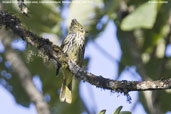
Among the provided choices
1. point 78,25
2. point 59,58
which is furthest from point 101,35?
point 59,58

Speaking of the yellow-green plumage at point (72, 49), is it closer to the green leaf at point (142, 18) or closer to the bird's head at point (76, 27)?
the bird's head at point (76, 27)

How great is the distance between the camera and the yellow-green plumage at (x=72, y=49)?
4602 mm

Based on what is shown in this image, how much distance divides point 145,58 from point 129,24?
1.17m

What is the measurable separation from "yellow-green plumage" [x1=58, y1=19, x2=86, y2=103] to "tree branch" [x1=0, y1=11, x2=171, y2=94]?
4.32 ft

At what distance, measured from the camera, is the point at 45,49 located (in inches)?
124

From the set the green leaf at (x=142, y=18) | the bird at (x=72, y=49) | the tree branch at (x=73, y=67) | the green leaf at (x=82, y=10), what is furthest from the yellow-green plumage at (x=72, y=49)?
the tree branch at (x=73, y=67)

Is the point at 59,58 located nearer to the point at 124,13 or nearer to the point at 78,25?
the point at 78,25

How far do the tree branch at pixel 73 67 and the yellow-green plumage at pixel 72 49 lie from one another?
1317 millimetres

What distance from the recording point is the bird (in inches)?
181

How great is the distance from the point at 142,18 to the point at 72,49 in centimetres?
71

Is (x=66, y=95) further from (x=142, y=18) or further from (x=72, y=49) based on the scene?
(x=142, y=18)

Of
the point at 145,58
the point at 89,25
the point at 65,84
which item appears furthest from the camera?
the point at 145,58

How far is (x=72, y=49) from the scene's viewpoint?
4.88 metres

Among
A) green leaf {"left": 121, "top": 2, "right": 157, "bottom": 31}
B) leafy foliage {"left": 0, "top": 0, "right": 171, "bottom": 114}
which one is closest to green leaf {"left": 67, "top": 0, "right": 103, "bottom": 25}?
leafy foliage {"left": 0, "top": 0, "right": 171, "bottom": 114}
